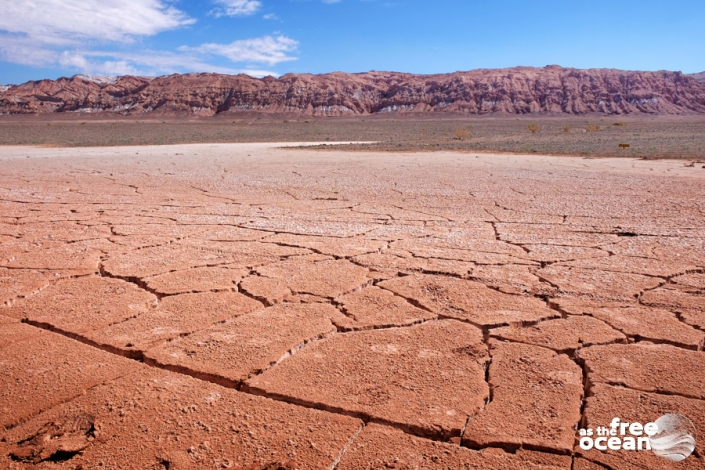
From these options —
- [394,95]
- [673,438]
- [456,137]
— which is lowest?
[673,438]

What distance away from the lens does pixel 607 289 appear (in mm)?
3152

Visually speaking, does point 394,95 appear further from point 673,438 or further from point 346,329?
point 673,438

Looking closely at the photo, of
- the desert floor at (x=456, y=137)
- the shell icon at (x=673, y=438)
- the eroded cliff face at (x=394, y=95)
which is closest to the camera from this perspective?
the shell icon at (x=673, y=438)

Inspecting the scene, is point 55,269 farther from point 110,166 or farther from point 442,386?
point 110,166

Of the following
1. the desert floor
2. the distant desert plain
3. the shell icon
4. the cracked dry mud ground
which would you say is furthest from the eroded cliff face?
the shell icon

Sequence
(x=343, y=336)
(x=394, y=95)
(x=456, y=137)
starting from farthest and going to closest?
(x=394, y=95) < (x=456, y=137) < (x=343, y=336)

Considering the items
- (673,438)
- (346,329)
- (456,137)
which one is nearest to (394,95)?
(456,137)

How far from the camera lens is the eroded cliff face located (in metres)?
71.9

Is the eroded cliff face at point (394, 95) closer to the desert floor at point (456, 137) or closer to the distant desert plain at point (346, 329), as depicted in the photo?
the desert floor at point (456, 137)

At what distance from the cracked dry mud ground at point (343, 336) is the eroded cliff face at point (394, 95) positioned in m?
68.3

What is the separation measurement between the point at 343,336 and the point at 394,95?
79.6 metres

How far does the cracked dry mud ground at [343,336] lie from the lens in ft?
5.69

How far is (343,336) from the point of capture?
2521mm

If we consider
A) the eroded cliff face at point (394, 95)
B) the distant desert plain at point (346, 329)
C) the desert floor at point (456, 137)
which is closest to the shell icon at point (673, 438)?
the distant desert plain at point (346, 329)
